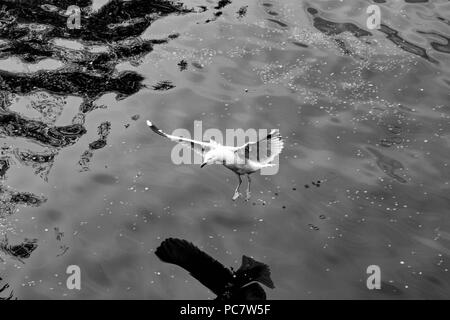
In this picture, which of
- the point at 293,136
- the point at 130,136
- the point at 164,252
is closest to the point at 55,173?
the point at 130,136

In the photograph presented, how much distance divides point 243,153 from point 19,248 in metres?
4.22

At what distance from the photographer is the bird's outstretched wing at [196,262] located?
10022mm

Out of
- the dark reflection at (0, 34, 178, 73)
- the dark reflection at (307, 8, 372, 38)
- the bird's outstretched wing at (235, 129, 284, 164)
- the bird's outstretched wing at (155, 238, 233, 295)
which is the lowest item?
the bird's outstretched wing at (155, 238, 233, 295)

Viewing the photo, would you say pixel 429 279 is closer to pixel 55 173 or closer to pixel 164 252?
pixel 164 252

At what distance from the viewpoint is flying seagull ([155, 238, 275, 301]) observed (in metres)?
9.80

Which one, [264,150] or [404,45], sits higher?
[264,150]

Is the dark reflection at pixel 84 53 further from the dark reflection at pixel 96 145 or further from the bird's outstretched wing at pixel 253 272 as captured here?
the bird's outstretched wing at pixel 253 272

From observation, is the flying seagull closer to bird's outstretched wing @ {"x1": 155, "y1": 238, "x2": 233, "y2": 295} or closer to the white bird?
bird's outstretched wing @ {"x1": 155, "y1": 238, "x2": 233, "y2": 295}

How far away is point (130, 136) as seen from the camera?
1282cm

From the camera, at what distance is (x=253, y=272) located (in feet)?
33.5

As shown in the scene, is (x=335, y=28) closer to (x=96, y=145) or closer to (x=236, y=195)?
(x=236, y=195)

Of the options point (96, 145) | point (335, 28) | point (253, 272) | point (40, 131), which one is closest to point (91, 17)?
point (40, 131)

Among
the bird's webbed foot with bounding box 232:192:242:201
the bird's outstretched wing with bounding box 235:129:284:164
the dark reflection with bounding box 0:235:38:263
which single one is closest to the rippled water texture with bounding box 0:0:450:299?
the dark reflection with bounding box 0:235:38:263

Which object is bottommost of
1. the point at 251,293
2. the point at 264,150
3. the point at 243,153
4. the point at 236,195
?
the point at 251,293
